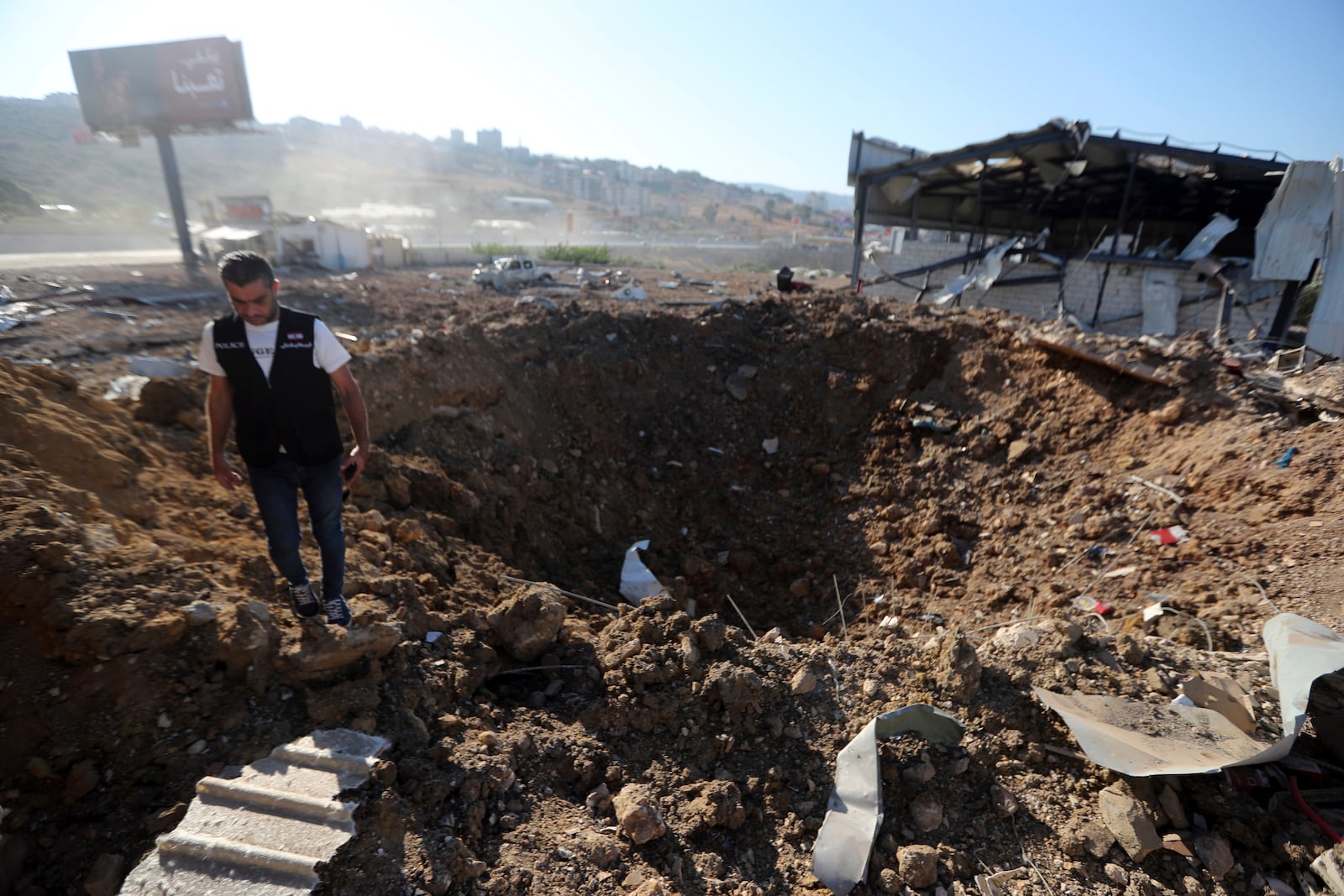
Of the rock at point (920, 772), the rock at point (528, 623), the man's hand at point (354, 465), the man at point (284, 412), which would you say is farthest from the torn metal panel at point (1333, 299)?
the man at point (284, 412)

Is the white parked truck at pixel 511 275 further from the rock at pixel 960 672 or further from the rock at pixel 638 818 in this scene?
the rock at pixel 638 818

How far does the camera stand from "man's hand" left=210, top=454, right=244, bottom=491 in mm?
2654

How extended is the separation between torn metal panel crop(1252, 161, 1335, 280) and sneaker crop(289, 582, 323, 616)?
14.0 m

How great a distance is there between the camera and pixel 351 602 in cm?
294

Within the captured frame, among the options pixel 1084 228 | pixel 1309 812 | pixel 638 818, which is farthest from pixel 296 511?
pixel 1084 228

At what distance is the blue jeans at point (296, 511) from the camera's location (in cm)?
261

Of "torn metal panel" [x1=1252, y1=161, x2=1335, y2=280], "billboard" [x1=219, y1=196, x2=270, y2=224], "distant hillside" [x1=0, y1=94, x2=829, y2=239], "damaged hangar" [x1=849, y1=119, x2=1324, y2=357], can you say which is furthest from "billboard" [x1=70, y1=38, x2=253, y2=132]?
"torn metal panel" [x1=1252, y1=161, x2=1335, y2=280]

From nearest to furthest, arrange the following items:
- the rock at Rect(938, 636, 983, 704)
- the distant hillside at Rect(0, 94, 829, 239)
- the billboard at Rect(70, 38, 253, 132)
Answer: the rock at Rect(938, 636, 983, 704) → the billboard at Rect(70, 38, 253, 132) → the distant hillside at Rect(0, 94, 829, 239)

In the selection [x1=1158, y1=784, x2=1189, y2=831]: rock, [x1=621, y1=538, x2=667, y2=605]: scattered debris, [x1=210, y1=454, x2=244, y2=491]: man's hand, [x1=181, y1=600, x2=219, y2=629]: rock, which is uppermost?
[x1=210, y1=454, x2=244, y2=491]: man's hand

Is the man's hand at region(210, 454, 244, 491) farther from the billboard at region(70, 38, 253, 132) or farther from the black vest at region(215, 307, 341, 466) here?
the billboard at region(70, 38, 253, 132)

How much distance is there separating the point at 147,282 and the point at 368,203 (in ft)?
139

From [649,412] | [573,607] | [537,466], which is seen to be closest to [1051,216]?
[649,412]

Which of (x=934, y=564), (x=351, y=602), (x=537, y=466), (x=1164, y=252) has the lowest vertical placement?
(x=934, y=564)

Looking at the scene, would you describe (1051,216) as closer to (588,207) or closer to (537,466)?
(537,466)
